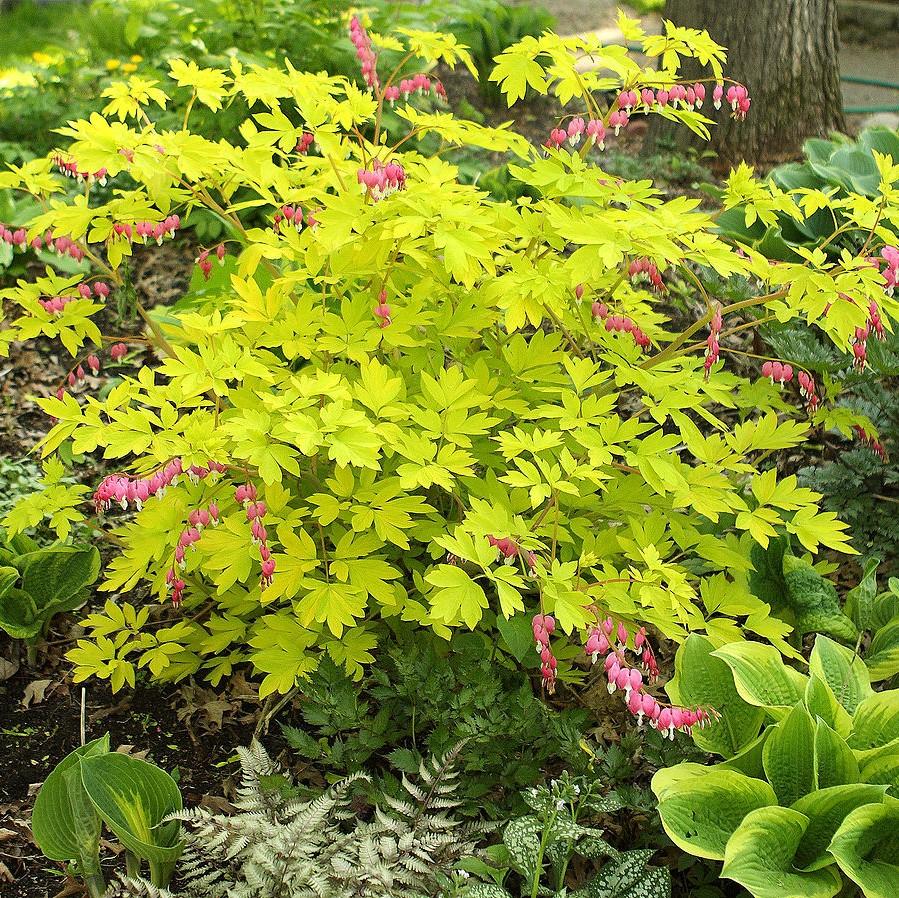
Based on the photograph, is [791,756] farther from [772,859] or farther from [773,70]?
[773,70]

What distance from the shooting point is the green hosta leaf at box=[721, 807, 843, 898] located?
6.16ft

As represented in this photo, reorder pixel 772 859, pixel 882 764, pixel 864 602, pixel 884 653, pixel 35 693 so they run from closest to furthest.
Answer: pixel 772 859
pixel 882 764
pixel 884 653
pixel 864 602
pixel 35 693

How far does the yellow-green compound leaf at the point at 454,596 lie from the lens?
2.02 m

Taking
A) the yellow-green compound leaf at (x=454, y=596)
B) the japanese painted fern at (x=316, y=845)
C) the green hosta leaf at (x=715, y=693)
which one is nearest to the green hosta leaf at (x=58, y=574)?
the japanese painted fern at (x=316, y=845)

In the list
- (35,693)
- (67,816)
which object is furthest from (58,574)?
(67,816)

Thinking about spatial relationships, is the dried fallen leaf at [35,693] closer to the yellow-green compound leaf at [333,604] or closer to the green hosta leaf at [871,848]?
the yellow-green compound leaf at [333,604]

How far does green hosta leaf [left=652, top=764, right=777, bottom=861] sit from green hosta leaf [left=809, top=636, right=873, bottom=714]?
1.25 feet

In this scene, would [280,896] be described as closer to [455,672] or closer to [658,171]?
[455,672]

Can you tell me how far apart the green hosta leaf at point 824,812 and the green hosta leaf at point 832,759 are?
5cm

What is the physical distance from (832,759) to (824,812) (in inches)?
4.5

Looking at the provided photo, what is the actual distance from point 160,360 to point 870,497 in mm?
2813

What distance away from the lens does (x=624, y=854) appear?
2.11m

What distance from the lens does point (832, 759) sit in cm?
207

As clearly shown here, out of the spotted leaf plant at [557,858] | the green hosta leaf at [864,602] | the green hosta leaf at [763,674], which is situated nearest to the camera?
the spotted leaf plant at [557,858]
